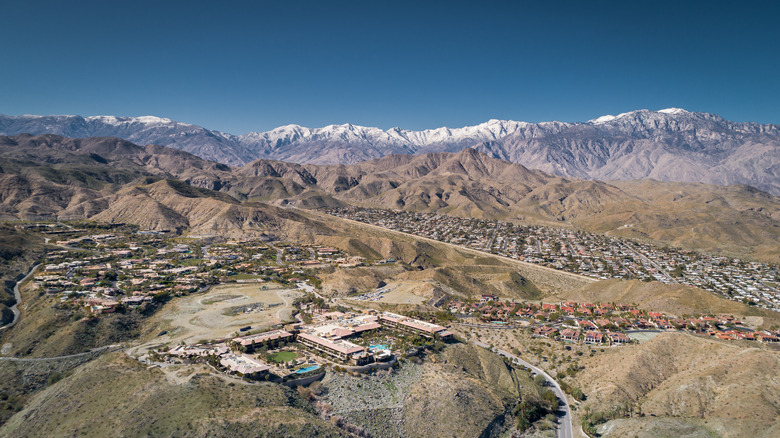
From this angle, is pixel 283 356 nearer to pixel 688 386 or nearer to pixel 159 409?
pixel 159 409

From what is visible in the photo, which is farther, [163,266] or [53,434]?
[163,266]

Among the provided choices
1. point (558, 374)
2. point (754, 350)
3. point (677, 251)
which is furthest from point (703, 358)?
point (677, 251)

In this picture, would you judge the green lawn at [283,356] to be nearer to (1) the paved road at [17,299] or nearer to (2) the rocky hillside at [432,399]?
(2) the rocky hillside at [432,399]

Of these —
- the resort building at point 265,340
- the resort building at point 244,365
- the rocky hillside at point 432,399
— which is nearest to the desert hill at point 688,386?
the rocky hillside at point 432,399

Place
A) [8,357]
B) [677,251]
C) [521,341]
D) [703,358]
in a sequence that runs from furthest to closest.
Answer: [677,251] < [521,341] < [8,357] < [703,358]

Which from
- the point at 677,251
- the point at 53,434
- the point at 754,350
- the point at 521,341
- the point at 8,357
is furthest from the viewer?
the point at 677,251

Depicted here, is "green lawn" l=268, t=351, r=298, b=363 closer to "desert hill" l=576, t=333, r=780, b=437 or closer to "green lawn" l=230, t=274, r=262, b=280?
"desert hill" l=576, t=333, r=780, b=437

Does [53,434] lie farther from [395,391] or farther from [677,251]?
[677,251]
